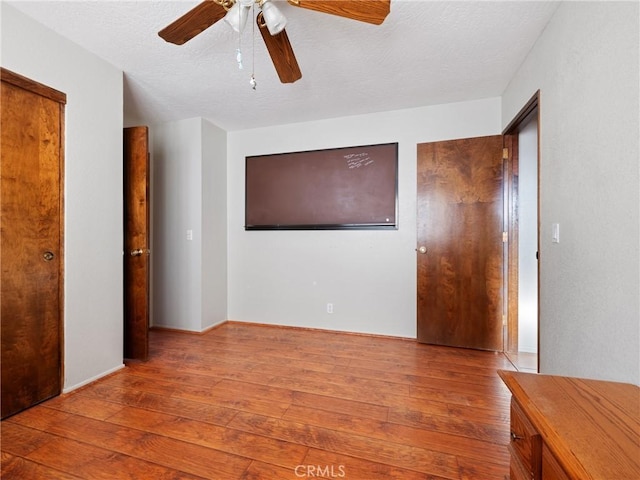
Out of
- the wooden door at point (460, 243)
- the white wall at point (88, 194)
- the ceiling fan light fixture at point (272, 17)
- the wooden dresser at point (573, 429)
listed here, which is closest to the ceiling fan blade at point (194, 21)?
the ceiling fan light fixture at point (272, 17)

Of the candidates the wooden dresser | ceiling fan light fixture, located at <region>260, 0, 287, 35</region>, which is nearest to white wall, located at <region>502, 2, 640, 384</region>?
the wooden dresser

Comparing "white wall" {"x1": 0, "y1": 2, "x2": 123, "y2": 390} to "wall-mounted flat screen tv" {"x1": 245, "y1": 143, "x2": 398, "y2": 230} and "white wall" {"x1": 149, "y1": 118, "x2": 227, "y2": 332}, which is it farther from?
"wall-mounted flat screen tv" {"x1": 245, "y1": 143, "x2": 398, "y2": 230}

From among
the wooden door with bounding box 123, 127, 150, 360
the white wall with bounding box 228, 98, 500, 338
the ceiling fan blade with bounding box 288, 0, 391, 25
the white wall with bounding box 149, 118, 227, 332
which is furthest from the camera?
the white wall with bounding box 149, 118, 227, 332

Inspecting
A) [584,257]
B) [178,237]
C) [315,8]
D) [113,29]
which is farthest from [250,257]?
[584,257]

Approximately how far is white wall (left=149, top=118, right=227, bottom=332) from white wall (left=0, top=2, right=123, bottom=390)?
0.93m

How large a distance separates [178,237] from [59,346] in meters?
1.57

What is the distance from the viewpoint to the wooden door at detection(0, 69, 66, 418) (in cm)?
166

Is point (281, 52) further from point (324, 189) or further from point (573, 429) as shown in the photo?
point (573, 429)

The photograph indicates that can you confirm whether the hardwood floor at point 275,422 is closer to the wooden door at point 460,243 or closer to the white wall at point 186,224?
the wooden door at point 460,243

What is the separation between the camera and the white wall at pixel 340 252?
9.73 feet

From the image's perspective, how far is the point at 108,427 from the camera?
160 cm

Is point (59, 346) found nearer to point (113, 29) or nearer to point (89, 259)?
point (89, 259)

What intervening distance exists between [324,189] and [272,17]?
6.40ft

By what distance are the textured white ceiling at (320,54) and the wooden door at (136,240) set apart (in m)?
0.60
